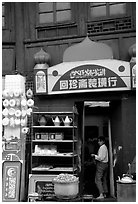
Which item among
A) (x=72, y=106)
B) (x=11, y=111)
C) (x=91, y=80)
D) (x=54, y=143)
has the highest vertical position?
(x=91, y=80)

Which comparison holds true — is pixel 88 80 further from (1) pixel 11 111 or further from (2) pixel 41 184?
(2) pixel 41 184

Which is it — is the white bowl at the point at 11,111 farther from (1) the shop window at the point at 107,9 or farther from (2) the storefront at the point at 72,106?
(1) the shop window at the point at 107,9

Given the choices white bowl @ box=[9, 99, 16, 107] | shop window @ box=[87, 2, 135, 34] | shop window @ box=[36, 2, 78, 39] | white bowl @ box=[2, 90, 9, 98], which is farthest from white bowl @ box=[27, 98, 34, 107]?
shop window @ box=[87, 2, 135, 34]

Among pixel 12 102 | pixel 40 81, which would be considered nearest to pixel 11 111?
pixel 12 102

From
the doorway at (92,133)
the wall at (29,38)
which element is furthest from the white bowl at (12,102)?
the doorway at (92,133)

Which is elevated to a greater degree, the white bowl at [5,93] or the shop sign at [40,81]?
the shop sign at [40,81]

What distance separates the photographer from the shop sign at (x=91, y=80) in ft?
23.9

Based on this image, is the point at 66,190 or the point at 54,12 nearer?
the point at 66,190

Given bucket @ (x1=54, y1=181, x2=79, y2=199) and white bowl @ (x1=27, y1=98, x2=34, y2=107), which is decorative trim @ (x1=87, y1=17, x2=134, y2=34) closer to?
white bowl @ (x1=27, y1=98, x2=34, y2=107)

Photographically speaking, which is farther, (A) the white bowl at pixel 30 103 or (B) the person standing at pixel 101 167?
(B) the person standing at pixel 101 167

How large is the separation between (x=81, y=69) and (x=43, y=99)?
1.25 meters

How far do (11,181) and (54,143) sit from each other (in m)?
1.37

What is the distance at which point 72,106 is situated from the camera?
773cm

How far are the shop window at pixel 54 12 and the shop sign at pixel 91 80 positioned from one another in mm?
1555
